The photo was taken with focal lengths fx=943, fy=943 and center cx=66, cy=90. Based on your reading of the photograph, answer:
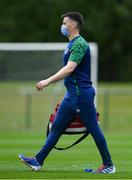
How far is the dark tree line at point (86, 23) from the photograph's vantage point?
56.0 m

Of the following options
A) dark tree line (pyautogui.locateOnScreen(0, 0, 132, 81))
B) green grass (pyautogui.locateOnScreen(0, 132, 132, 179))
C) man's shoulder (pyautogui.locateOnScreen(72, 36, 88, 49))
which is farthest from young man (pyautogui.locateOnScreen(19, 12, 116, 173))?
dark tree line (pyautogui.locateOnScreen(0, 0, 132, 81))

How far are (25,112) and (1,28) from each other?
88.3ft

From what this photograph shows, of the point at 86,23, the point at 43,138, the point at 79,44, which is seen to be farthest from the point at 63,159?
the point at 86,23

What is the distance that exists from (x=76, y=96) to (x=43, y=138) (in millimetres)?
9620

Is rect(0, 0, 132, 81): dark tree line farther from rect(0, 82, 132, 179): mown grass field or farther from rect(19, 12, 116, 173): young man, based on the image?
rect(19, 12, 116, 173): young man

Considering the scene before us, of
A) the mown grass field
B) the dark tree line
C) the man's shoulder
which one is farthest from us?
the dark tree line

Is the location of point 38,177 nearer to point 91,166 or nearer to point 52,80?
point 52,80

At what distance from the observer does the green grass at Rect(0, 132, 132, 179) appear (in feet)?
40.8

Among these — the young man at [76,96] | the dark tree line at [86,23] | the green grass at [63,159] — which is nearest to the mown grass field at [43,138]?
the green grass at [63,159]

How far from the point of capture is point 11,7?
58.0m

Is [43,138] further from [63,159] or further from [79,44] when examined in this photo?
[79,44]

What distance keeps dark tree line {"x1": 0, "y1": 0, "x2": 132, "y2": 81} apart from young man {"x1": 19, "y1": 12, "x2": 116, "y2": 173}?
4097cm

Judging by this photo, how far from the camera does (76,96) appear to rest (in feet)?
41.4

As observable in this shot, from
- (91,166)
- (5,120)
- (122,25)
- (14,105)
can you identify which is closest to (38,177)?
(91,166)
